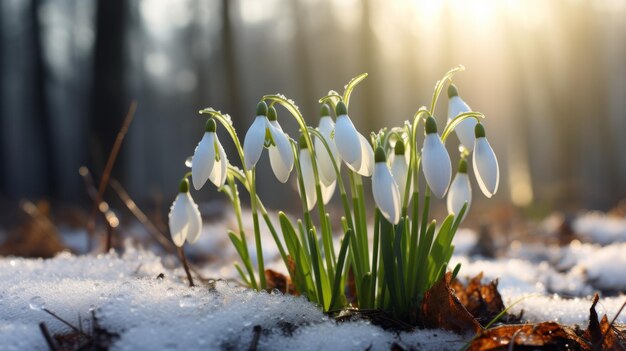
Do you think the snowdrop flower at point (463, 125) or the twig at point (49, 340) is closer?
the twig at point (49, 340)

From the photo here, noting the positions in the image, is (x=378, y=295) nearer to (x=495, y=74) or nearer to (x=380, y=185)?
(x=380, y=185)

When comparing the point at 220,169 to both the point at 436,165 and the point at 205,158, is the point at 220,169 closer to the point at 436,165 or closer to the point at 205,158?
the point at 205,158

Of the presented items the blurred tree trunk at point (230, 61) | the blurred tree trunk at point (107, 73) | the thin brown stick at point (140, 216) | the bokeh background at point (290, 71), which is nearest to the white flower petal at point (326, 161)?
the thin brown stick at point (140, 216)

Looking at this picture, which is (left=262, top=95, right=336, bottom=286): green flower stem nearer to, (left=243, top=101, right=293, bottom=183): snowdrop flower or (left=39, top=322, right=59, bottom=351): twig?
(left=243, top=101, right=293, bottom=183): snowdrop flower

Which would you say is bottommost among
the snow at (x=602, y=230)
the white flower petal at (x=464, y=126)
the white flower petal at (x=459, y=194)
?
the snow at (x=602, y=230)

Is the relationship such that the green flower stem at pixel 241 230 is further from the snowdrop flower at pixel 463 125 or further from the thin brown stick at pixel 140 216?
the snowdrop flower at pixel 463 125

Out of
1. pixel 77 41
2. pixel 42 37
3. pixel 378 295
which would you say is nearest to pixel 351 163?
pixel 378 295
